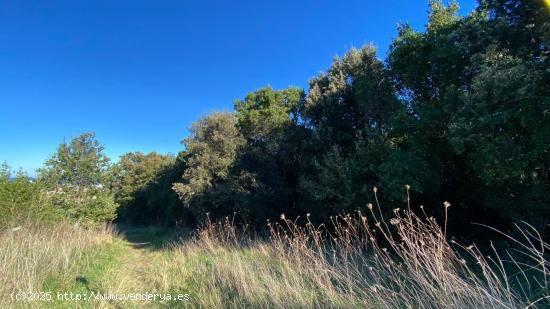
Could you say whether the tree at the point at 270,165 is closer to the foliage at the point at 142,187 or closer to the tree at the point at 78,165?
the tree at the point at 78,165

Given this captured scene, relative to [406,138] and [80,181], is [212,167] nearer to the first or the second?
[80,181]

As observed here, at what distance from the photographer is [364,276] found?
14.4 ft

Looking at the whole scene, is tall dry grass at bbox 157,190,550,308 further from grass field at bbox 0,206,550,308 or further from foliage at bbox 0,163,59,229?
foliage at bbox 0,163,59,229

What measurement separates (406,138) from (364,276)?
5.74 m

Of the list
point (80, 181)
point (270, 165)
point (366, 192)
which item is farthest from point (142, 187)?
point (366, 192)

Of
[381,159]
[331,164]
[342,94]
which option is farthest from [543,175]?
[342,94]

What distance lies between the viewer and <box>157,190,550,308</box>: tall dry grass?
8.80 ft

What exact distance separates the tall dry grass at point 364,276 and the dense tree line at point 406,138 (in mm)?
1802

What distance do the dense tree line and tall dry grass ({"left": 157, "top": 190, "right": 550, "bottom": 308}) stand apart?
1802 millimetres

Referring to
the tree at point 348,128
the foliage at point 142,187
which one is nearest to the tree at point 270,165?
the tree at point 348,128

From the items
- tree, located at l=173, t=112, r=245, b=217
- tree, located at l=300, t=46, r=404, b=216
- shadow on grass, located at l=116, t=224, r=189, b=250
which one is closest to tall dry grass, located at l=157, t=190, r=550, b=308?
tree, located at l=300, t=46, r=404, b=216

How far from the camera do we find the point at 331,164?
34.9 feet

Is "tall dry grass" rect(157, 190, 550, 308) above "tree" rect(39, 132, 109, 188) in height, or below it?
below

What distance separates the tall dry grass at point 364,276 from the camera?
8.80 ft
